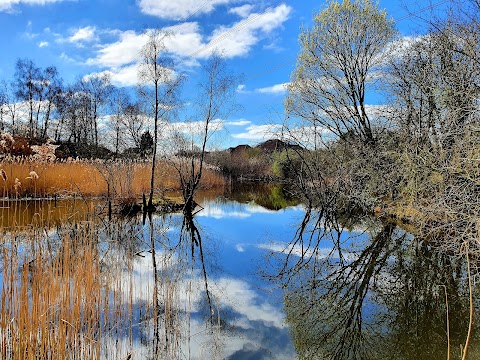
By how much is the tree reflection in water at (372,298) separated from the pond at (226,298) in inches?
0.6

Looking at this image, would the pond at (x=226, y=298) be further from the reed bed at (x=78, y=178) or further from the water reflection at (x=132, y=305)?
the reed bed at (x=78, y=178)

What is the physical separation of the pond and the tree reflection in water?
0.05 ft

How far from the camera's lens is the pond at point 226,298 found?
278cm

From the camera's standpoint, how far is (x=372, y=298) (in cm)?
439

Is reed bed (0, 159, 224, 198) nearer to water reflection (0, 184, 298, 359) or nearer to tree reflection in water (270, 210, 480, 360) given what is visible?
water reflection (0, 184, 298, 359)

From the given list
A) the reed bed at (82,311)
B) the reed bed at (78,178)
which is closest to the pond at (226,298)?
the reed bed at (82,311)

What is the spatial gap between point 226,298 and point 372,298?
1.73 metres

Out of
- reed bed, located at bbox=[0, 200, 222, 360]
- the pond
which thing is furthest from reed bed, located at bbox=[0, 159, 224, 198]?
reed bed, located at bbox=[0, 200, 222, 360]

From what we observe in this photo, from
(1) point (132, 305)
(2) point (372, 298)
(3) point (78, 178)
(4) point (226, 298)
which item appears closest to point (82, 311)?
(1) point (132, 305)

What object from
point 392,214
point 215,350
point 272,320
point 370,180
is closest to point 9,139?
point 215,350

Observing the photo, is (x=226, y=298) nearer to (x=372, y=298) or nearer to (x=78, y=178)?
(x=372, y=298)

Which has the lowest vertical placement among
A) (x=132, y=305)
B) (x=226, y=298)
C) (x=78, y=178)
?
(x=226, y=298)

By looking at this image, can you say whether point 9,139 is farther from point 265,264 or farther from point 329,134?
point 329,134

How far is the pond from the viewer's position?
278 centimetres
